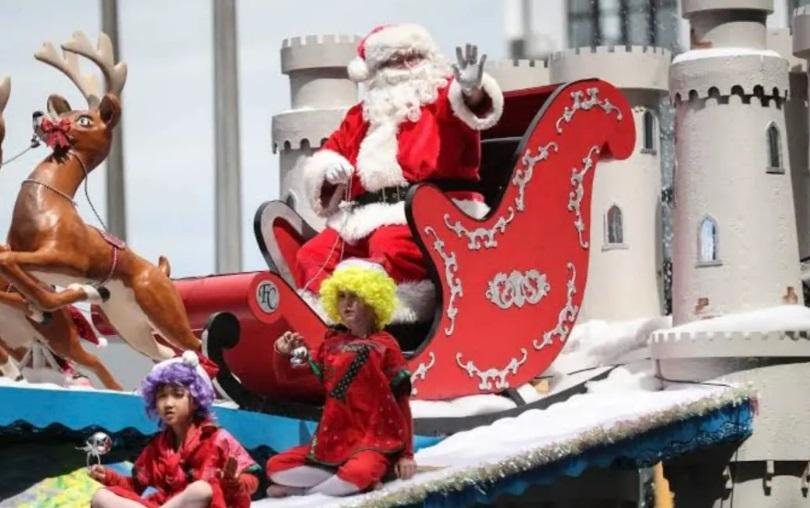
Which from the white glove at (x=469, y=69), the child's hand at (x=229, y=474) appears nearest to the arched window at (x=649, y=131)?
the white glove at (x=469, y=69)

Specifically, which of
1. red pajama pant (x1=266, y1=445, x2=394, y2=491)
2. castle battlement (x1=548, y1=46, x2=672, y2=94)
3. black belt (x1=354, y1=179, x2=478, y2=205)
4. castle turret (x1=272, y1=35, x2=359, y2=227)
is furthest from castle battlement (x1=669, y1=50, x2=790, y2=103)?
red pajama pant (x1=266, y1=445, x2=394, y2=491)

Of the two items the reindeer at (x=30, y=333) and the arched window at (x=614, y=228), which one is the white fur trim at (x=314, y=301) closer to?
the reindeer at (x=30, y=333)

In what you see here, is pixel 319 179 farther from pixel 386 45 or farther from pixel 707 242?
pixel 707 242

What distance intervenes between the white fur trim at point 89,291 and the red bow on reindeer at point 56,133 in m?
0.42

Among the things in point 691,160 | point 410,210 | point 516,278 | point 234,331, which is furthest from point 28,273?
point 691,160

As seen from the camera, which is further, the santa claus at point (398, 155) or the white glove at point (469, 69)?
the santa claus at point (398, 155)

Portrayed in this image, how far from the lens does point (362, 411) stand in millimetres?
5699

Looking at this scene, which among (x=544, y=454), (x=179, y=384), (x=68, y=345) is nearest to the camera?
(x=179, y=384)

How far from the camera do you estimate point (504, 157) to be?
791cm

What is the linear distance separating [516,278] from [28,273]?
6.13ft

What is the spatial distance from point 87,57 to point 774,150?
2907 millimetres

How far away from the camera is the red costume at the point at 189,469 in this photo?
495cm

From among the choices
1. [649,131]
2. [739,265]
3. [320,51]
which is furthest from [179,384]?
[649,131]

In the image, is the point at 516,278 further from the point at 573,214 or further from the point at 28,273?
the point at 28,273
